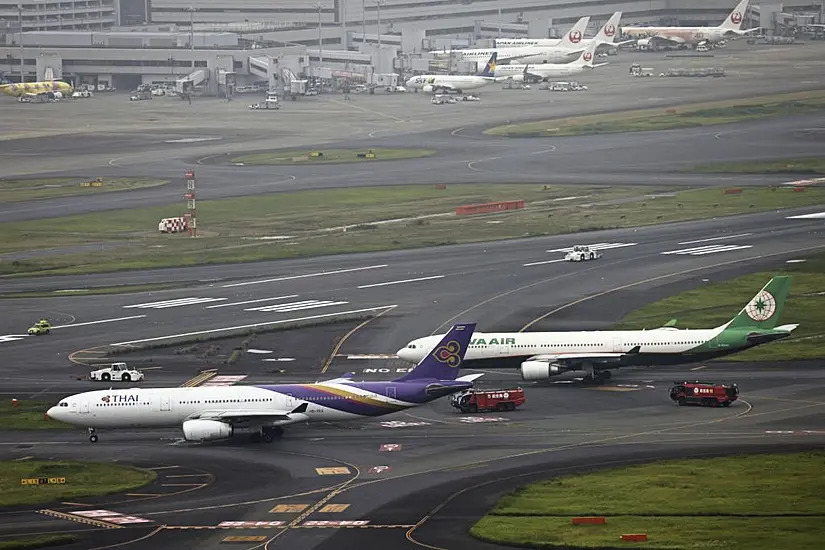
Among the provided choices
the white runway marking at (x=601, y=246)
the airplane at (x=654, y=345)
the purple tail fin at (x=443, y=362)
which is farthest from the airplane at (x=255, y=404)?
the white runway marking at (x=601, y=246)

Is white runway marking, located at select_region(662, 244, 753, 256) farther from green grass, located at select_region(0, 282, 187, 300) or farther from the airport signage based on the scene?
the airport signage

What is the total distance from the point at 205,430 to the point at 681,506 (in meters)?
30.4

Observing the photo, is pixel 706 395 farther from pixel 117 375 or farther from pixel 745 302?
pixel 117 375

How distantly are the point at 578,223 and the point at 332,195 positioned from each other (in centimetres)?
3991

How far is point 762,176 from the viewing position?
19662 cm

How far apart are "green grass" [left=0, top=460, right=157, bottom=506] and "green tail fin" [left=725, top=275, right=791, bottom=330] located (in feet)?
143

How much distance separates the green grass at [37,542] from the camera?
6888cm

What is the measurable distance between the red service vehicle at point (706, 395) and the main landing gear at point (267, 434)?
25.9 metres

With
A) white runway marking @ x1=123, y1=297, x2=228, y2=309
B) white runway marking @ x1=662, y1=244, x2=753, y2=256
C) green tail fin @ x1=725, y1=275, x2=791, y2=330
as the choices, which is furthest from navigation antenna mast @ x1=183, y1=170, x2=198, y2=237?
green tail fin @ x1=725, y1=275, x2=791, y2=330

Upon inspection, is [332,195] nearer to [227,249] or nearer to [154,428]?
[227,249]

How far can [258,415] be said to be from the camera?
89.6 meters

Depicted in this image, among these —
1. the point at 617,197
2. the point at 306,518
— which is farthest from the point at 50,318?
the point at 617,197

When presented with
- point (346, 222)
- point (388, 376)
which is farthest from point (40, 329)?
point (346, 222)

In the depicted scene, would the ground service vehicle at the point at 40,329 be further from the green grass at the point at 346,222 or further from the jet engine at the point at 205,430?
the jet engine at the point at 205,430
